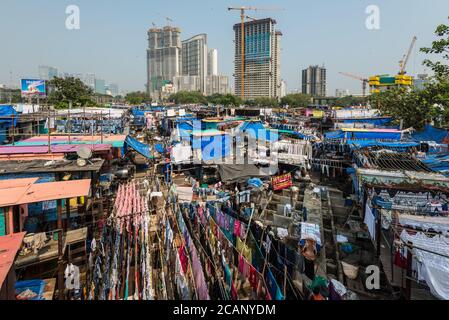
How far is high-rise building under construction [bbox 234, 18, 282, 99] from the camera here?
9819 cm

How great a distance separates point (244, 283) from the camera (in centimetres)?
536

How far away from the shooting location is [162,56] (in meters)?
140

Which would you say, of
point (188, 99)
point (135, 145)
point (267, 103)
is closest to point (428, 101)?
point (135, 145)

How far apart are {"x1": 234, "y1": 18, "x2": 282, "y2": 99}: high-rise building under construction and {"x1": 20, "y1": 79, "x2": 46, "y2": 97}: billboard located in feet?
274

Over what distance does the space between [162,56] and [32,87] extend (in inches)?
4889

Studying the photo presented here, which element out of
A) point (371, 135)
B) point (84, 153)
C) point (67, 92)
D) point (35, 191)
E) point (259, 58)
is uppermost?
point (259, 58)

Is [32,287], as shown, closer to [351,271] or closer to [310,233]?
[310,233]

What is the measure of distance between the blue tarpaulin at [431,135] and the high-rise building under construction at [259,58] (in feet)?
294

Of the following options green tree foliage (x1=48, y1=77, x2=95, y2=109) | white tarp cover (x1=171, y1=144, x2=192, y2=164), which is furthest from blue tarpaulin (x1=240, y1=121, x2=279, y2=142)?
green tree foliage (x1=48, y1=77, x2=95, y2=109)

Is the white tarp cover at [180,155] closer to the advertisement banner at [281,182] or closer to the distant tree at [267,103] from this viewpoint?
the advertisement banner at [281,182]

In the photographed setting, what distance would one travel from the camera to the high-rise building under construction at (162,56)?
132 metres

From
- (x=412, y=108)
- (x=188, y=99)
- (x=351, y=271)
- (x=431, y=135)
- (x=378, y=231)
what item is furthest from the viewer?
(x=188, y=99)

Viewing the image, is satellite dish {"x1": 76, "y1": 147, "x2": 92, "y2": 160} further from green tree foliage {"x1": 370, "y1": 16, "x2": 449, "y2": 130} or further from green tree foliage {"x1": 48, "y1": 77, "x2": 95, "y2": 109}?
green tree foliage {"x1": 48, "y1": 77, "x2": 95, "y2": 109}
